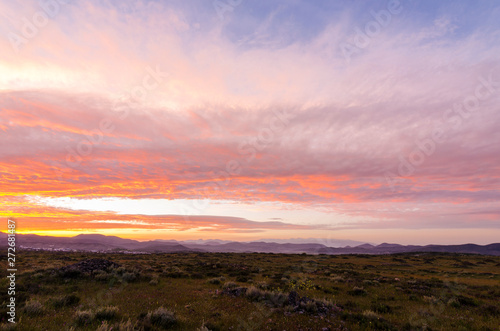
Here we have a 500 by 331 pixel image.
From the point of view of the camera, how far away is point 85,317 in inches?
396

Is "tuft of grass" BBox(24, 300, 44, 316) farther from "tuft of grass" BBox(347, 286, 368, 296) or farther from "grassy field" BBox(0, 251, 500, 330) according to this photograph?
"tuft of grass" BBox(347, 286, 368, 296)

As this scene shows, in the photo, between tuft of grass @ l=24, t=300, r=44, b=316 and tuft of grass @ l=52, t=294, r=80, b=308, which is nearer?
tuft of grass @ l=24, t=300, r=44, b=316

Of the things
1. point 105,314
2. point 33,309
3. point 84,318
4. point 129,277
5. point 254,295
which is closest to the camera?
point 84,318

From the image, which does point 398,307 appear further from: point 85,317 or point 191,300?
point 85,317

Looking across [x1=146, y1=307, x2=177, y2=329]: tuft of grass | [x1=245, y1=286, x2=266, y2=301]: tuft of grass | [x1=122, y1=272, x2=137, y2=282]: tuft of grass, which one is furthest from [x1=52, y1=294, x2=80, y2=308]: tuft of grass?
[x1=245, y1=286, x2=266, y2=301]: tuft of grass

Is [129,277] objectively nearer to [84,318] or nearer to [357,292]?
[84,318]

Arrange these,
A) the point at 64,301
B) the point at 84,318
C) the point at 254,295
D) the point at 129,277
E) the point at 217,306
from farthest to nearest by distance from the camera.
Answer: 1. the point at 129,277
2. the point at 254,295
3. the point at 217,306
4. the point at 64,301
5. the point at 84,318

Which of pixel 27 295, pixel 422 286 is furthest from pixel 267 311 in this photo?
pixel 422 286

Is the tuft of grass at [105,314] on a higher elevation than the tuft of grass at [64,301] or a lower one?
higher

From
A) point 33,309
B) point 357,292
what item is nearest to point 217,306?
point 33,309

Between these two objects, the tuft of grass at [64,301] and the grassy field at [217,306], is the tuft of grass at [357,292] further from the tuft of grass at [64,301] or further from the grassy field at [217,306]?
the tuft of grass at [64,301]

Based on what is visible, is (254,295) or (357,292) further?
(357,292)

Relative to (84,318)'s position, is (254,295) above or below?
below

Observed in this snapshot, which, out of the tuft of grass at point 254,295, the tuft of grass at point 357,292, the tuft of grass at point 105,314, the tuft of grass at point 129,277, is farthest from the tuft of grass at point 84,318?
the tuft of grass at point 357,292
